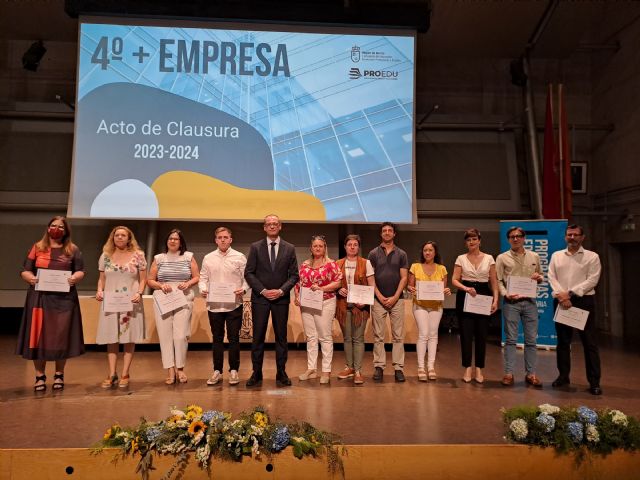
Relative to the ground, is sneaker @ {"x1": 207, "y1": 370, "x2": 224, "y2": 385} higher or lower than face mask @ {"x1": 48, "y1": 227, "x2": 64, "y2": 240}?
lower

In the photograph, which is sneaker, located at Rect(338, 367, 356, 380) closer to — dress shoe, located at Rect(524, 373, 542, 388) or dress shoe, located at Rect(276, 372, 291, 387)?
dress shoe, located at Rect(276, 372, 291, 387)

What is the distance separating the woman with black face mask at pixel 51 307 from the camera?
3764 mm

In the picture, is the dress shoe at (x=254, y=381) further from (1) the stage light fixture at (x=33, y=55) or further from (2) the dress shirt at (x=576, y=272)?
(1) the stage light fixture at (x=33, y=55)

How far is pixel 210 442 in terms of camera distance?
7.81ft

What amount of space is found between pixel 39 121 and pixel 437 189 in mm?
6898

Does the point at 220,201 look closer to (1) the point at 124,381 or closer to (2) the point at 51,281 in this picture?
(2) the point at 51,281

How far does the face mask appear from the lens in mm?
3828

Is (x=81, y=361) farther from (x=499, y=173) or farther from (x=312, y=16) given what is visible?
(x=499, y=173)

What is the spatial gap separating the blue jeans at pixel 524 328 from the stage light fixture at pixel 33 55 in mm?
8079

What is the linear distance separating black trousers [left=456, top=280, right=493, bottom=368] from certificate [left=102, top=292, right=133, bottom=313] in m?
3.00

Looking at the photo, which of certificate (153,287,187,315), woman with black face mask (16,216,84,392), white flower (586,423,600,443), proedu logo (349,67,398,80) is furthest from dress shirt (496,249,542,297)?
woman with black face mask (16,216,84,392)

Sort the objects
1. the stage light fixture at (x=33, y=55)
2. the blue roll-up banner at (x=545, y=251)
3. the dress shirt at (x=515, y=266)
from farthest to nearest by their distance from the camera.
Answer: the stage light fixture at (x=33, y=55) → the blue roll-up banner at (x=545, y=251) → the dress shirt at (x=515, y=266)

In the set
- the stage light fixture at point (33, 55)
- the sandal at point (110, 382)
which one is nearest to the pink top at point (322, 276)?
the sandal at point (110, 382)

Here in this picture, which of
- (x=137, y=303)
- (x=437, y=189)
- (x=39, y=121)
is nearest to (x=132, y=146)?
(x=39, y=121)
